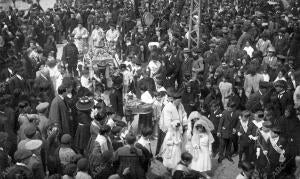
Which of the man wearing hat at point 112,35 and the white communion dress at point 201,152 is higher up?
the man wearing hat at point 112,35

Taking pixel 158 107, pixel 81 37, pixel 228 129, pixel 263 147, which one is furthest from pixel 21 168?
pixel 81 37

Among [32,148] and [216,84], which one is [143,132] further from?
[216,84]

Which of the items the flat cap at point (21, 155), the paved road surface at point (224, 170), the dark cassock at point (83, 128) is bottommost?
the paved road surface at point (224, 170)

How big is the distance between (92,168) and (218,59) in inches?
274

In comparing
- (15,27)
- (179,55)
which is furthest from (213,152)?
(15,27)

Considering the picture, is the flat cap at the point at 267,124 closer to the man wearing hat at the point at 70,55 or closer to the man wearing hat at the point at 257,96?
the man wearing hat at the point at 257,96

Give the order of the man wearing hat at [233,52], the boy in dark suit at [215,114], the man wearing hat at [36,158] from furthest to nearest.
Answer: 1. the man wearing hat at [233,52]
2. the boy in dark suit at [215,114]
3. the man wearing hat at [36,158]

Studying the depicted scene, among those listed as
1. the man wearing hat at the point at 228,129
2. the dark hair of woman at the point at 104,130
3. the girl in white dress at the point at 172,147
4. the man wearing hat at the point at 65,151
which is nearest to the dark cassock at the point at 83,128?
the dark hair of woman at the point at 104,130

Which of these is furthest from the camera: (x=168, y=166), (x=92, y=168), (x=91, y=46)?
(x=91, y=46)

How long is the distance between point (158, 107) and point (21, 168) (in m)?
4.45

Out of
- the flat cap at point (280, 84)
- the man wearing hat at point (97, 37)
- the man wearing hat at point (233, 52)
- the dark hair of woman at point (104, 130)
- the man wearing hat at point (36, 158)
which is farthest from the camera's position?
the man wearing hat at point (97, 37)

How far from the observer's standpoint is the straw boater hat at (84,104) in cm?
930

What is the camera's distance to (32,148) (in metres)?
7.51

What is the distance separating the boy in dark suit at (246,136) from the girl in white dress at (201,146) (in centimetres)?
73
